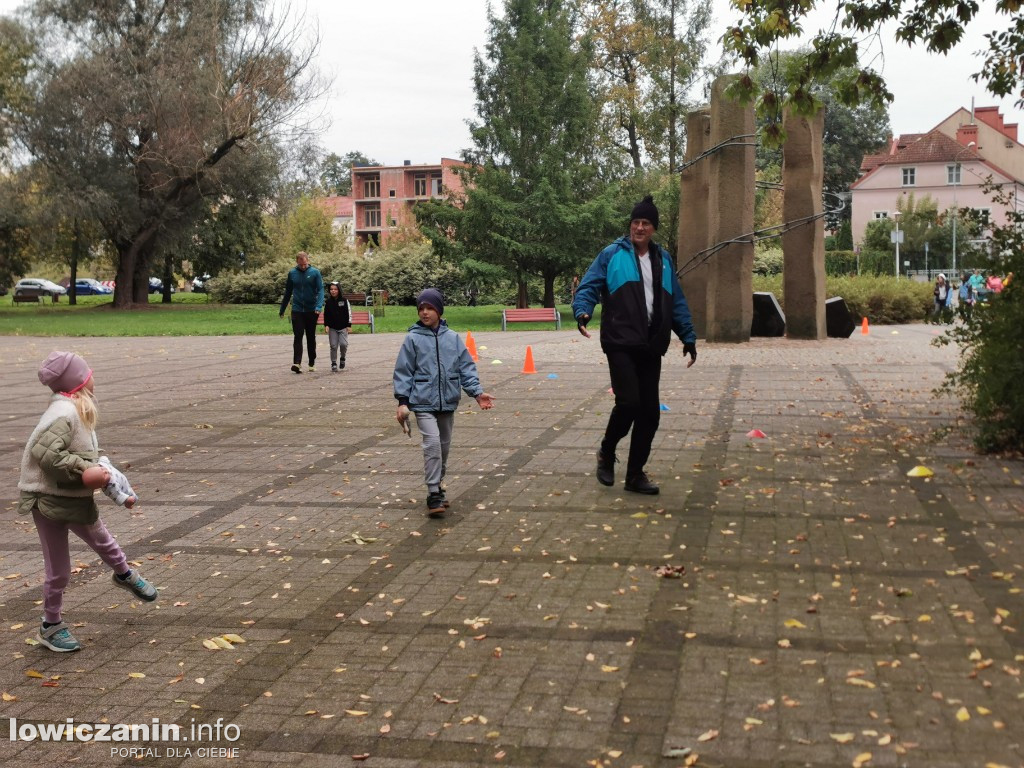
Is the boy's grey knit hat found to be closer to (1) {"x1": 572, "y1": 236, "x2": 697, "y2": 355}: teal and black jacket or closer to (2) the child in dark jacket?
(1) {"x1": 572, "y1": 236, "x2": 697, "y2": 355}: teal and black jacket

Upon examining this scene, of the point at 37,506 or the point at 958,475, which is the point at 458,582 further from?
the point at 958,475

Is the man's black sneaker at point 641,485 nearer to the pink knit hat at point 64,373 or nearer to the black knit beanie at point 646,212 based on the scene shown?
the black knit beanie at point 646,212

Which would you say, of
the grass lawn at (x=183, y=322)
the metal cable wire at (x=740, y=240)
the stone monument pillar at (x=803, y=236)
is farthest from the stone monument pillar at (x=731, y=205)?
the grass lawn at (x=183, y=322)

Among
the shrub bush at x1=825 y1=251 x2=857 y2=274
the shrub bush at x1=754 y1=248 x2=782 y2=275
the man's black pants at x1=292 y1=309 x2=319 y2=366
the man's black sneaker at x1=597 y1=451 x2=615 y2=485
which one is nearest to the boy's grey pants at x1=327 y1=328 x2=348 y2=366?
the man's black pants at x1=292 y1=309 x2=319 y2=366

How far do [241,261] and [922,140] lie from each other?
4853 cm

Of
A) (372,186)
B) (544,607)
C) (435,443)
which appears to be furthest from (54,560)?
(372,186)

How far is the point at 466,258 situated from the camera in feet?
119

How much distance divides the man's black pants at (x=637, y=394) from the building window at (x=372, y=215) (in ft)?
394

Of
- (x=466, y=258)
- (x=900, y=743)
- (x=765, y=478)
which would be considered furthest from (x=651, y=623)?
(x=466, y=258)

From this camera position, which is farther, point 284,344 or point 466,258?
point 466,258

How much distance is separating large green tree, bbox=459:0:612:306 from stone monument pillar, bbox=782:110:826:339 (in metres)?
12.7

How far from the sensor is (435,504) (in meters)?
7.36

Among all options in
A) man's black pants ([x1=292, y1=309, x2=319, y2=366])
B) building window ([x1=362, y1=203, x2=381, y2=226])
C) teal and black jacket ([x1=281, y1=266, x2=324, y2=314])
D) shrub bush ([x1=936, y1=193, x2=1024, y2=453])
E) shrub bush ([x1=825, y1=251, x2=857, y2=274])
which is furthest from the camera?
building window ([x1=362, y1=203, x2=381, y2=226])

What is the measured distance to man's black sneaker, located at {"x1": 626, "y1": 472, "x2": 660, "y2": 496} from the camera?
783 centimetres
